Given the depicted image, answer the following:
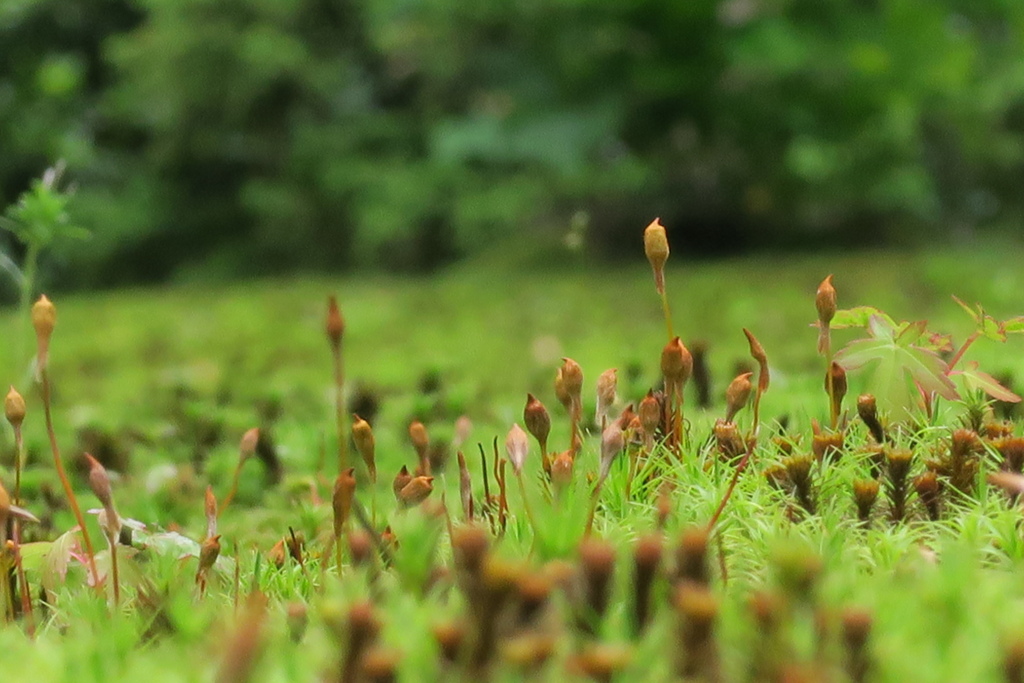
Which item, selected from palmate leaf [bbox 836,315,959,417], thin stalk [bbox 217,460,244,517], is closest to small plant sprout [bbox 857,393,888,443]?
palmate leaf [bbox 836,315,959,417]

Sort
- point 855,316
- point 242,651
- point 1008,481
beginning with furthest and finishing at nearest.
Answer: point 855,316 < point 1008,481 < point 242,651

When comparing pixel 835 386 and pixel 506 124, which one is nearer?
pixel 835 386

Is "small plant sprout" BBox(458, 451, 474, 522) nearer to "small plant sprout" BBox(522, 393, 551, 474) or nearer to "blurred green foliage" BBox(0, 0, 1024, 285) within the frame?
"small plant sprout" BBox(522, 393, 551, 474)

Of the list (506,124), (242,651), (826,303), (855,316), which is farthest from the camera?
(506,124)

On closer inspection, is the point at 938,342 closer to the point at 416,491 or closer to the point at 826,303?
the point at 826,303

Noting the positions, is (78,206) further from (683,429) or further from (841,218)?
(683,429)

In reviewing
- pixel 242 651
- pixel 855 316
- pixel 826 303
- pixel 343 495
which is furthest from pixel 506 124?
pixel 242 651
